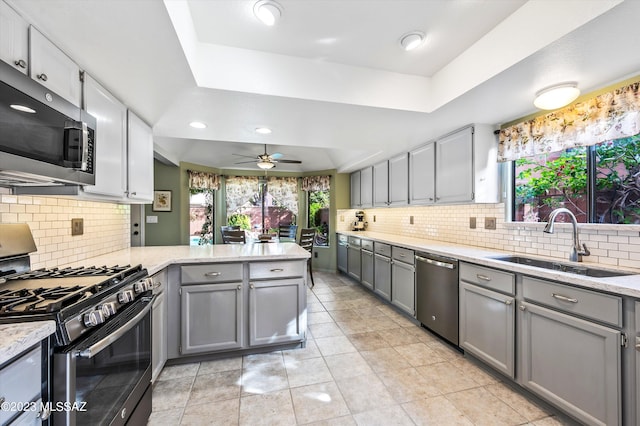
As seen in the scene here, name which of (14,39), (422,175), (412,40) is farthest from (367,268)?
(14,39)

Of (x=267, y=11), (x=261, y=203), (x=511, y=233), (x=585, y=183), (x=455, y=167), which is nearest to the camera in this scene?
(x=267, y=11)

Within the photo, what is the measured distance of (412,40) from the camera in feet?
5.74

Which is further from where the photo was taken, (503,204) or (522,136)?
(503,204)

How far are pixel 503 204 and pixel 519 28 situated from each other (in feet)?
5.38

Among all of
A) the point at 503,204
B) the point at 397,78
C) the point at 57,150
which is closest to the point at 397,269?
the point at 503,204

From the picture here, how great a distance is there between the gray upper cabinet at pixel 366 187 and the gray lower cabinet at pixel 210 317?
303 centimetres

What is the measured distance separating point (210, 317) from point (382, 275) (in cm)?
229

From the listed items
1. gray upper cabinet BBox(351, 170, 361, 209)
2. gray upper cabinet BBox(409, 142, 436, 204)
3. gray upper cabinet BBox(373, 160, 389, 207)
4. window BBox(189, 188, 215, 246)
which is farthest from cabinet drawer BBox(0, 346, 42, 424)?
gray upper cabinet BBox(351, 170, 361, 209)

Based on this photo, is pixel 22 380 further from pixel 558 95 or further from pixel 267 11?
pixel 558 95

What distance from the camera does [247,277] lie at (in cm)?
230

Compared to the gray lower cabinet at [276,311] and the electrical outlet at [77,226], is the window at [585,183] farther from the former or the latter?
the electrical outlet at [77,226]

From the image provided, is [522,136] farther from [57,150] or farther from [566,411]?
[57,150]

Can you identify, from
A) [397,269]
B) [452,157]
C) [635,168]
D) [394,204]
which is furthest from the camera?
[394,204]

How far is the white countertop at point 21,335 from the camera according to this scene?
738 mm
